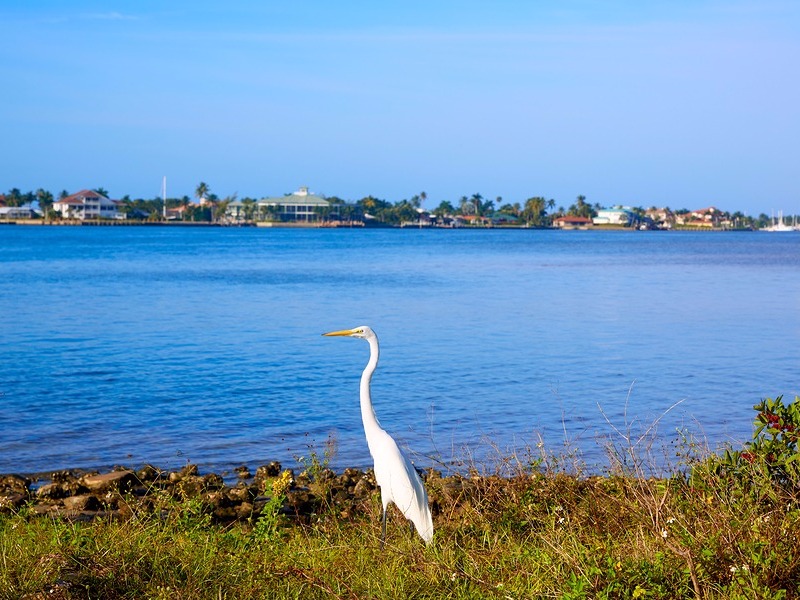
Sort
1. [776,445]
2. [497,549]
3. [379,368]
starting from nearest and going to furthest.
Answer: [497,549], [776,445], [379,368]

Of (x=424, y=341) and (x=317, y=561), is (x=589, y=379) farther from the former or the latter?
(x=317, y=561)

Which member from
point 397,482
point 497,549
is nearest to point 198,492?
point 397,482

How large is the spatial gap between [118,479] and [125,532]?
11.7 feet

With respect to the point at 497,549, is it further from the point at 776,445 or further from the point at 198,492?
the point at 198,492

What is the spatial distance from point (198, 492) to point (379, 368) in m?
10.9

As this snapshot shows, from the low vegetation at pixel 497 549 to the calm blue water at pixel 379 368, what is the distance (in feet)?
7.81

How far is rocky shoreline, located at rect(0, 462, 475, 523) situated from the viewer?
830 centimetres

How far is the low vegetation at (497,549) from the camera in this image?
4.96 meters

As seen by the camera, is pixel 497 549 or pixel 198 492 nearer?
pixel 497 549

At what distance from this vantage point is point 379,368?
19062 millimetres

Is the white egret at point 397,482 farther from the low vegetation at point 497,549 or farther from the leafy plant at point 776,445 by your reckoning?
the leafy plant at point 776,445

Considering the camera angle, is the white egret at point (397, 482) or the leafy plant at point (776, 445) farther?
the white egret at point (397, 482)

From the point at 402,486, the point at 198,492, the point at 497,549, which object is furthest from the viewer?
the point at 198,492

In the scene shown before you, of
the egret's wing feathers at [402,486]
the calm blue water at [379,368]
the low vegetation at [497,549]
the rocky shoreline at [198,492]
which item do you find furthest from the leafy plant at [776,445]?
the calm blue water at [379,368]
